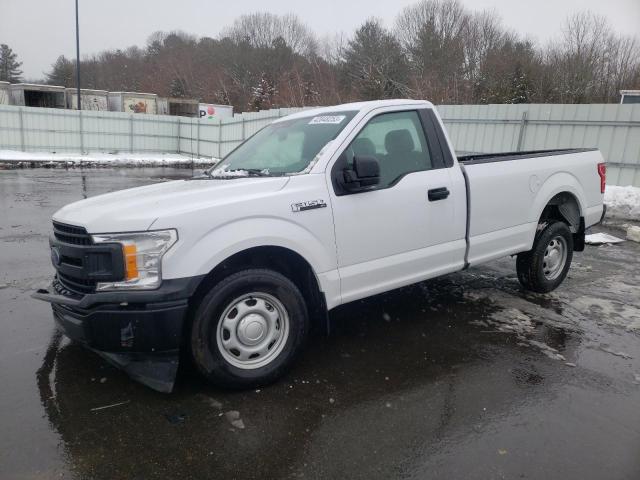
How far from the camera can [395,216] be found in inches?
156

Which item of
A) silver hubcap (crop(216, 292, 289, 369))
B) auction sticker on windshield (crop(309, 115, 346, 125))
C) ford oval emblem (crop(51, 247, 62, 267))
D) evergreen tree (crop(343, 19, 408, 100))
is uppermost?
evergreen tree (crop(343, 19, 408, 100))

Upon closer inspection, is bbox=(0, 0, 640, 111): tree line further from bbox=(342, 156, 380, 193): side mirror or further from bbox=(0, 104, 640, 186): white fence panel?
bbox=(342, 156, 380, 193): side mirror

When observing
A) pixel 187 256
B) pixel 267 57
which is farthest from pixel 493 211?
pixel 267 57

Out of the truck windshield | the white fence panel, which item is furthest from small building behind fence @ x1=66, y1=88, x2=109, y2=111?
the truck windshield

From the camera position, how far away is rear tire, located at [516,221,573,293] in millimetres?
5352

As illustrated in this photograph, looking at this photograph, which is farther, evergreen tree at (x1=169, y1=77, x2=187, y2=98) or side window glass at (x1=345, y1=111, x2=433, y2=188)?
evergreen tree at (x1=169, y1=77, x2=187, y2=98)

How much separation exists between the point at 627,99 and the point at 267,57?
187 ft

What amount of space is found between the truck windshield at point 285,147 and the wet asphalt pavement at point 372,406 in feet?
5.15

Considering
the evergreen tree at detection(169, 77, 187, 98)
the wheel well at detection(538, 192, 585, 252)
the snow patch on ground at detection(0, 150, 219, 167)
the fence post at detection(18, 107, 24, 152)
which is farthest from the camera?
the evergreen tree at detection(169, 77, 187, 98)

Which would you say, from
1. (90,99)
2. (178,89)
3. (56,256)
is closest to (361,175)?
(56,256)

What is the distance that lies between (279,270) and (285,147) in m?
1.19

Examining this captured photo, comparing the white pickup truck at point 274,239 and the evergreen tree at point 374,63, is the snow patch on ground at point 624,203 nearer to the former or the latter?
the white pickup truck at point 274,239

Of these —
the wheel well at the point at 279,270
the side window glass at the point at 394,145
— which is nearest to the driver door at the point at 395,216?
the side window glass at the point at 394,145

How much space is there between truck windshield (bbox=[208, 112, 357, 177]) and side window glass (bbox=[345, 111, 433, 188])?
0.21m
